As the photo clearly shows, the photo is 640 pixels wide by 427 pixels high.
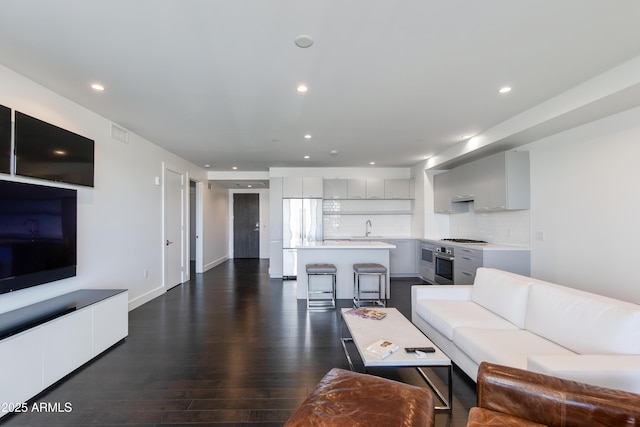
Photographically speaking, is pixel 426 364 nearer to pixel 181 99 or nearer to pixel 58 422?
pixel 58 422

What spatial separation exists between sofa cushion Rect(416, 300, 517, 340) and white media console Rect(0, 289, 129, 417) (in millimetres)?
3203

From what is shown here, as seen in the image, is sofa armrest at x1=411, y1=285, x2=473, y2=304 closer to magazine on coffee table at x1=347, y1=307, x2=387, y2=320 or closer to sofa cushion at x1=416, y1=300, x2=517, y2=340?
sofa cushion at x1=416, y1=300, x2=517, y2=340

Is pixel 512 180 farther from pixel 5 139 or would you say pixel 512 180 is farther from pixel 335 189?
pixel 5 139

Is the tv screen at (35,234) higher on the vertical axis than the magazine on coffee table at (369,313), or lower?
higher

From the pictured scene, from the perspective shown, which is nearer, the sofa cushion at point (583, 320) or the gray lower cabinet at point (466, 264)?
the sofa cushion at point (583, 320)

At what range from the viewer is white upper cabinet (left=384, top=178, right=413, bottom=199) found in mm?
6484

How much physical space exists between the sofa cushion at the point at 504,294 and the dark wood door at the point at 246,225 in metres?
7.09

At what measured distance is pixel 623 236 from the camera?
2773 millimetres

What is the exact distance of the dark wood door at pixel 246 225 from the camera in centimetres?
896

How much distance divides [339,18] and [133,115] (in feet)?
9.26

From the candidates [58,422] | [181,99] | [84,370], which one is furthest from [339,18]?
[84,370]

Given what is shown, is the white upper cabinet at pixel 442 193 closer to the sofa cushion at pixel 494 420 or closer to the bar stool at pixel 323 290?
the bar stool at pixel 323 290

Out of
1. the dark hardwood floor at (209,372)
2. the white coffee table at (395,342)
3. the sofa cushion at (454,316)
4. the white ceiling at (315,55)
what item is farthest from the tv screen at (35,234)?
the sofa cushion at (454,316)

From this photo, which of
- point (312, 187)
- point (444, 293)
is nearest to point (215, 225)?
point (312, 187)
